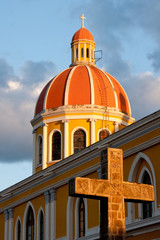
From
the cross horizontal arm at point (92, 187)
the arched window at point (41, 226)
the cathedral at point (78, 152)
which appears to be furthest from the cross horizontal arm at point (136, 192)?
the arched window at point (41, 226)

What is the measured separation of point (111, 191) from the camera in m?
7.61

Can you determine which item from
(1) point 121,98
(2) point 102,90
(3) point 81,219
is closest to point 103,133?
(2) point 102,90

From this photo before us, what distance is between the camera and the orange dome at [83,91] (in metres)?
28.9

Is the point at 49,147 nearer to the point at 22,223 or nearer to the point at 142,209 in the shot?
the point at 22,223

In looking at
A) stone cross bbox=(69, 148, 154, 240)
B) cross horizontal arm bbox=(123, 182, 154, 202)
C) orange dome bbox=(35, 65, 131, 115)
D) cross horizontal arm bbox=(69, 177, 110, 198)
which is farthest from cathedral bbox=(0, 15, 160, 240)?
cross horizontal arm bbox=(69, 177, 110, 198)

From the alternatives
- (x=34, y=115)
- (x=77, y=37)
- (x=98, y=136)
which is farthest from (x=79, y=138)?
(x=77, y=37)

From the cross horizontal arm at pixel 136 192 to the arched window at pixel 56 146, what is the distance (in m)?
20.4

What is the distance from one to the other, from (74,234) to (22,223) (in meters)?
4.96

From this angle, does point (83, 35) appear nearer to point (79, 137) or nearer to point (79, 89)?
point (79, 89)

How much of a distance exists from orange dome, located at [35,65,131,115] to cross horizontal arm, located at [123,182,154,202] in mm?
20518

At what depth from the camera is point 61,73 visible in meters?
30.6

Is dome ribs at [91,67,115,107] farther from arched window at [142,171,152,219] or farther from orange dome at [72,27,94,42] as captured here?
arched window at [142,171,152,219]

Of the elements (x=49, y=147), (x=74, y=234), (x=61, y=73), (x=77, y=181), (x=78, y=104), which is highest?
(x=61, y=73)

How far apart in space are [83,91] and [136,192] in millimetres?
21241
